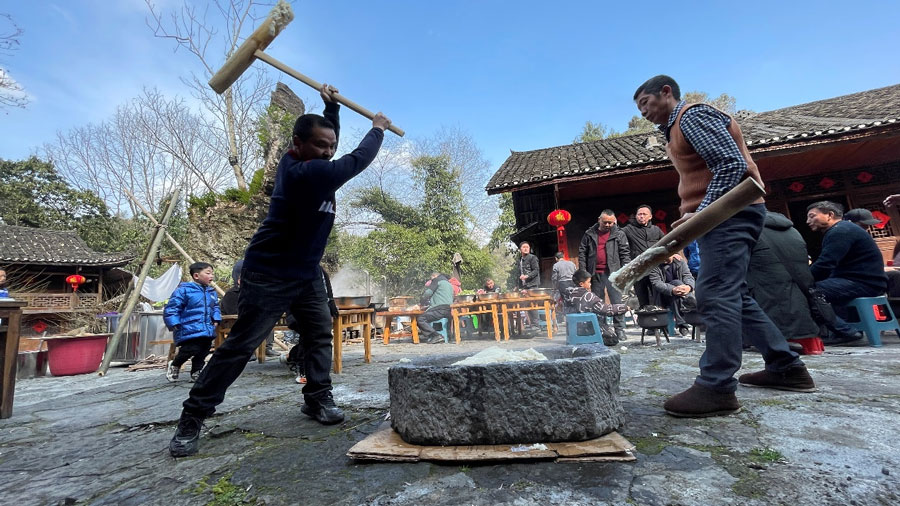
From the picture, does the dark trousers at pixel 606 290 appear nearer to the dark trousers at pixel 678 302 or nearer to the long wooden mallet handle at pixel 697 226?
the dark trousers at pixel 678 302

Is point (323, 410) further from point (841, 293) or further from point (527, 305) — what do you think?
point (527, 305)

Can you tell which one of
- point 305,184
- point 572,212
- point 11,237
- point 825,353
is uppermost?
point 11,237

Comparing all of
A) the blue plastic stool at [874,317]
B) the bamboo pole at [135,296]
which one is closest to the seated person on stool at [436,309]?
the bamboo pole at [135,296]

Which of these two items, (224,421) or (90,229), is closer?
(224,421)

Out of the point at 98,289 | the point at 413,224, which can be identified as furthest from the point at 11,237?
the point at 413,224

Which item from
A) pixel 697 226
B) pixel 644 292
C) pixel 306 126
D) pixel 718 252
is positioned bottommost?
pixel 644 292

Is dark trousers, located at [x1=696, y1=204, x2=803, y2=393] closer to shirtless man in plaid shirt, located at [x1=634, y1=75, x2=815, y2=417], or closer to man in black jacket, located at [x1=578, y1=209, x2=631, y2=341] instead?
shirtless man in plaid shirt, located at [x1=634, y1=75, x2=815, y2=417]

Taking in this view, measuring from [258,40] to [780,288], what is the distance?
16.2 feet

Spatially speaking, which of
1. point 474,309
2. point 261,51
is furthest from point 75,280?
point 261,51

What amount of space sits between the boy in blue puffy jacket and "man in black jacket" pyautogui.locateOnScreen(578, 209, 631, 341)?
539 cm

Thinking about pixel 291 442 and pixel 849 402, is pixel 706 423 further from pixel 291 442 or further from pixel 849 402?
pixel 291 442

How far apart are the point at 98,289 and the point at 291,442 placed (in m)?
24.3

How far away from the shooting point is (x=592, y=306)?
220 inches

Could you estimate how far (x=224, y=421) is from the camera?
2484 mm
